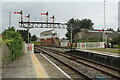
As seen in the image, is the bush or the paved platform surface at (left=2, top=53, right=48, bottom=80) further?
the bush

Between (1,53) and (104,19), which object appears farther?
(104,19)

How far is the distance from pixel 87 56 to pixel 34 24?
67.0 ft

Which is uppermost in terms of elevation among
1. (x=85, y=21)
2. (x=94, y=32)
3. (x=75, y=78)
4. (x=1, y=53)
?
(x=85, y=21)

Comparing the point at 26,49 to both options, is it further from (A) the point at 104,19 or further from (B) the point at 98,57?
(A) the point at 104,19

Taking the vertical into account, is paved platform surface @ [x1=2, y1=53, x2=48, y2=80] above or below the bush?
below

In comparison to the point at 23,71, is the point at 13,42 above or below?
above

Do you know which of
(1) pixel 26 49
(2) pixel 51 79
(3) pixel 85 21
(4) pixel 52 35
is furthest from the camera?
(3) pixel 85 21

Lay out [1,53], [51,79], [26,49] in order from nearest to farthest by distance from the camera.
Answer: [51,79] < [1,53] < [26,49]

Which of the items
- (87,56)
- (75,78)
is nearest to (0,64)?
(75,78)

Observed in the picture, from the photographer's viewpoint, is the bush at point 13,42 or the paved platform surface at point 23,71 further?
the bush at point 13,42

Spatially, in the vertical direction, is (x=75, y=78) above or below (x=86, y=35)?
below

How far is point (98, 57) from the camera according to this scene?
50.9ft

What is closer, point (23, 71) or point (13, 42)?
point (23, 71)

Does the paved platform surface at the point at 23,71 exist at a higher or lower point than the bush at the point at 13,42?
lower
